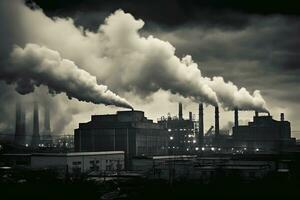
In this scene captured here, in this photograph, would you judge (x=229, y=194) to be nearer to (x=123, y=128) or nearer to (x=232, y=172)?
(x=232, y=172)

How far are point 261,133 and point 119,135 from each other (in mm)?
24946

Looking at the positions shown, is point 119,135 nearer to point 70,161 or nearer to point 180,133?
point 70,161

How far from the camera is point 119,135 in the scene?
156 ft

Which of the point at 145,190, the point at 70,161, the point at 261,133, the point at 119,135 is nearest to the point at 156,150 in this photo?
the point at 119,135

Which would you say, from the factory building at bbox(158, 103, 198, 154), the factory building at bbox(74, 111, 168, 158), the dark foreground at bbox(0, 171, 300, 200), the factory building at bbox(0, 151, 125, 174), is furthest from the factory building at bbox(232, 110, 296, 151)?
the dark foreground at bbox(0, 171, 300, 200)

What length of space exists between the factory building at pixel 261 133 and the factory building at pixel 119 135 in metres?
16.5

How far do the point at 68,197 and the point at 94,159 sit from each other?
1954cm

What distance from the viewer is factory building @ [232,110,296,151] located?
61.7 metres

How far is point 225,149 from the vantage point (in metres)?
60.7

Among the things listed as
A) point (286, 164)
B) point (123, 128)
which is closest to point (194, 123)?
point (123, 128)

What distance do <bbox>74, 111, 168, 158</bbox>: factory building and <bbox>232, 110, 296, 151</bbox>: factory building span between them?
16497mm

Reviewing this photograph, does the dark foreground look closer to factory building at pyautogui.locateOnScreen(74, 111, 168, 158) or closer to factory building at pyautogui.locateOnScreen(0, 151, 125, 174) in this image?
factory building at pyautogui.locateOnScreen(0, 151, 125, 174)

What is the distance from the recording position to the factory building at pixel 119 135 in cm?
4709

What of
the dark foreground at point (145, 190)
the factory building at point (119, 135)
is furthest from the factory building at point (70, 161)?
the dark foreground at point (145, 190)
